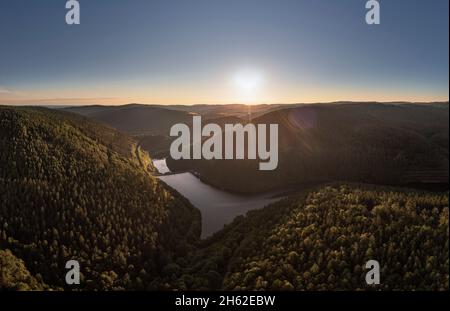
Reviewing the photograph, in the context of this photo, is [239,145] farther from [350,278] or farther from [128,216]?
[350,278]

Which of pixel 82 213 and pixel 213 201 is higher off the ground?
pixel 82 213

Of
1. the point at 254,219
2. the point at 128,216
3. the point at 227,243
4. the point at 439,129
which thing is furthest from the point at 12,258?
the point at 439,129

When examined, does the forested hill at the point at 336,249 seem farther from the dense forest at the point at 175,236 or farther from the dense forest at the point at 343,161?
the dense forest at the point at 343,161

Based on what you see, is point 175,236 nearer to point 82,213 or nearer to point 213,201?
point 82,213
